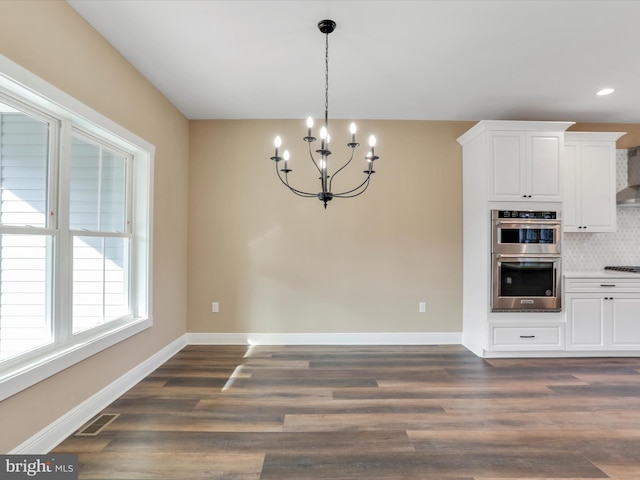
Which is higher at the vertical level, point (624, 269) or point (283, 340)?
point (624, 269)

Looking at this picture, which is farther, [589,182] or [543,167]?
[589,182]

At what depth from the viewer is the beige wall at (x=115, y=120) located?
1751 millimetres

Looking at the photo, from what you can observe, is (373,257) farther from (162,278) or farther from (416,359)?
(162,278)

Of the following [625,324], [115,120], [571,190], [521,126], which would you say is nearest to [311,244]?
[115,120]

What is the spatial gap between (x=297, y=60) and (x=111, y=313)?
266 cm

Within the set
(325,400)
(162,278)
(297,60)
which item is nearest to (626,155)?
(297,60)

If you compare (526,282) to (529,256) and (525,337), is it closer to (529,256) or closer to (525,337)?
(529,256)

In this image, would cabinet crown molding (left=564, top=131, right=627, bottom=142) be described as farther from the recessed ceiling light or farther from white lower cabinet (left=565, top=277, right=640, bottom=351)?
white lower cabinet (left=565, top=277, right=640, bottom=351)

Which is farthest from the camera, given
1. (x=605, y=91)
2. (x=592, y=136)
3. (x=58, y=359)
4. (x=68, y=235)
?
(x=592, y=136)

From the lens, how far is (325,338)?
3959 millimetres

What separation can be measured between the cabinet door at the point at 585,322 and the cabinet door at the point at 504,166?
52.3 inches

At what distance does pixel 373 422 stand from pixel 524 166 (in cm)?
304

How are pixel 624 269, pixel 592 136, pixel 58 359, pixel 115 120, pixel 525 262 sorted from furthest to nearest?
pixel 624 269, pixel 592 136, pixel 525 262, pixel 115 120, pixel 58 359

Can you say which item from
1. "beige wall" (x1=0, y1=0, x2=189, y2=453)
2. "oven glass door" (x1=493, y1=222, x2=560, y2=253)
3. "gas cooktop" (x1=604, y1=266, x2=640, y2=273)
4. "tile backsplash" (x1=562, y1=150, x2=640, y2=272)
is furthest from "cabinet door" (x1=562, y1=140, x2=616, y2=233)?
"beige wall" (x1=0, y1=0, x2=189, y2=453)
